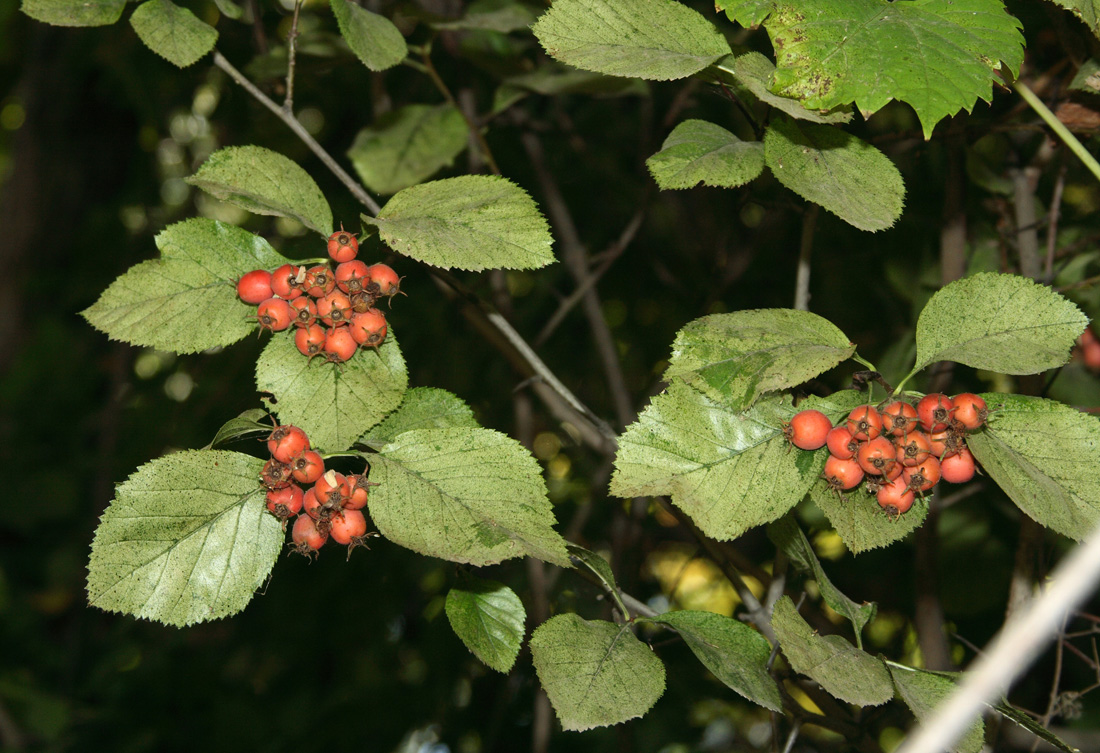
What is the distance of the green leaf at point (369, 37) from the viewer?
3.39 feet

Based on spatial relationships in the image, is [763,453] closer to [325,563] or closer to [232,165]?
[232,165]

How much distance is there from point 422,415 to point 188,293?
0.28 meters

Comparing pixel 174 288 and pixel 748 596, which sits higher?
pixel 174 288

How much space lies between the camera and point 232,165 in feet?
3.01

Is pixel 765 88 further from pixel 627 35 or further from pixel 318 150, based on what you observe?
pixel 318 150

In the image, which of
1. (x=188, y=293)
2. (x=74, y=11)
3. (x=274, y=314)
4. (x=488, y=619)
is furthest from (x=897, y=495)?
(x=74, y=11)

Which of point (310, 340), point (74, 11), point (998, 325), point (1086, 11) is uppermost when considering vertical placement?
point (1086, 11)


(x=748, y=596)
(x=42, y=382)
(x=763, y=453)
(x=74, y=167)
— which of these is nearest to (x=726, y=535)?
(x=763, y=453)

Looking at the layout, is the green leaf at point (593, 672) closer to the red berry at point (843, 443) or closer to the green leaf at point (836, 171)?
the red berry at point (843, 443)

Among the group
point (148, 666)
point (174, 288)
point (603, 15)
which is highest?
point (603, 15)

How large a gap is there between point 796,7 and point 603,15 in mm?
197

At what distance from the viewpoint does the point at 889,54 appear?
2.52ft

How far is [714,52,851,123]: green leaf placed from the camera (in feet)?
2.59

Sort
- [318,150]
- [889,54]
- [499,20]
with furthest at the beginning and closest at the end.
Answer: [499,20] → [318,150] → [889,54]
